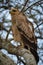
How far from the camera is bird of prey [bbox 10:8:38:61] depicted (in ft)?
15.4

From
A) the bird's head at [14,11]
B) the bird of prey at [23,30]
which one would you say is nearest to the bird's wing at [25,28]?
the bird of prey at [23,30]

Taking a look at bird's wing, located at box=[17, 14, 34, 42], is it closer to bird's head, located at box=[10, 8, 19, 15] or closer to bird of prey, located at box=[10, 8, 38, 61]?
bird of prey, located at box=[10, 8, 38, 61]

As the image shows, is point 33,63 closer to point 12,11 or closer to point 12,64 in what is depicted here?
point 12,64

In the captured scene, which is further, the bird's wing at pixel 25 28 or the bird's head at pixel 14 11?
the bird's head at pixel 14 11

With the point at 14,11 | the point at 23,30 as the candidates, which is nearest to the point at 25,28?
the point at 23,30

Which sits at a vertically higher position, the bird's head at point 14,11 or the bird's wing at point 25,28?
the bird's head at point 14,11

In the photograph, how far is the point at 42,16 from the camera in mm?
7074

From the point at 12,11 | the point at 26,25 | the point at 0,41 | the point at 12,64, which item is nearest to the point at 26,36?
the point at 26,25

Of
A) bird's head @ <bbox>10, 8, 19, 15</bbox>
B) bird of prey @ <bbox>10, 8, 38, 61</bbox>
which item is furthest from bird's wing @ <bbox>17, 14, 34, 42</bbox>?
bird's head @ <bbox>10, 8, 19, 15</bbox>

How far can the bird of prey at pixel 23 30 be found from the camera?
468cm

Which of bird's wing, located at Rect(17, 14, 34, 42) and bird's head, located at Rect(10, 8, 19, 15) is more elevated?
bird's head, located at Rect(10, 8, 19, 15)

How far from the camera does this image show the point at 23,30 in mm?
5066

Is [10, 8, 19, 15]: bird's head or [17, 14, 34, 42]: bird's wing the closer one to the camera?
[17, 14, 34, 42]: bird's wing

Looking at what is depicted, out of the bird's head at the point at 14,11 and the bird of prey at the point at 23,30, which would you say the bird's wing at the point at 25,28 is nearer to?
the bird of prey at the point at 23,30
